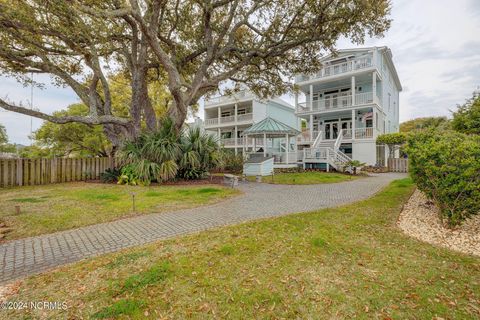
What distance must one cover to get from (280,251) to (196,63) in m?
15.5

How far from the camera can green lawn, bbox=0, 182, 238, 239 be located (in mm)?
5070

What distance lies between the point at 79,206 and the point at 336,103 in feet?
73.2

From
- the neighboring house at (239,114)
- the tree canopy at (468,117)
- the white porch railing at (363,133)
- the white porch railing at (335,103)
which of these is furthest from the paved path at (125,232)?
the neighboring house at (239,114)

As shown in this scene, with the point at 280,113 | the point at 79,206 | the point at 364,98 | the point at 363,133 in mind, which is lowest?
the point at 79,206

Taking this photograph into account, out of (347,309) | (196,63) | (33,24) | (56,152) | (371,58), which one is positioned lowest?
(347,309)

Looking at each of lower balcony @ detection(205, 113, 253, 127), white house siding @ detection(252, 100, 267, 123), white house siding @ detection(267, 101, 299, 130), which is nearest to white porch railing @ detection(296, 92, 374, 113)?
white house siding @ detection(267, 101, 299, 130)

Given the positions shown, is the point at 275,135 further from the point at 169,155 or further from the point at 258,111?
the point at 169,155

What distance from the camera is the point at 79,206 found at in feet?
21.7

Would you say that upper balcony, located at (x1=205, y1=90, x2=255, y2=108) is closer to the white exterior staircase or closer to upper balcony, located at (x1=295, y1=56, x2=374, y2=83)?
upper balcony, located at (x1=295, y1=56, x2=374, y2=83)

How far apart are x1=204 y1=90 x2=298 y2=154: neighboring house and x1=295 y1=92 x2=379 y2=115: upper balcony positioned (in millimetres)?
3634

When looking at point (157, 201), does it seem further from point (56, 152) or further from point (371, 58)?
point (371, 58)

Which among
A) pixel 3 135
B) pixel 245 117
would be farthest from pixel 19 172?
pixel 3 135

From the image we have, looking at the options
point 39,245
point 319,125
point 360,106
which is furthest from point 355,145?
point 39,245

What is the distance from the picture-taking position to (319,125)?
25.1 m
